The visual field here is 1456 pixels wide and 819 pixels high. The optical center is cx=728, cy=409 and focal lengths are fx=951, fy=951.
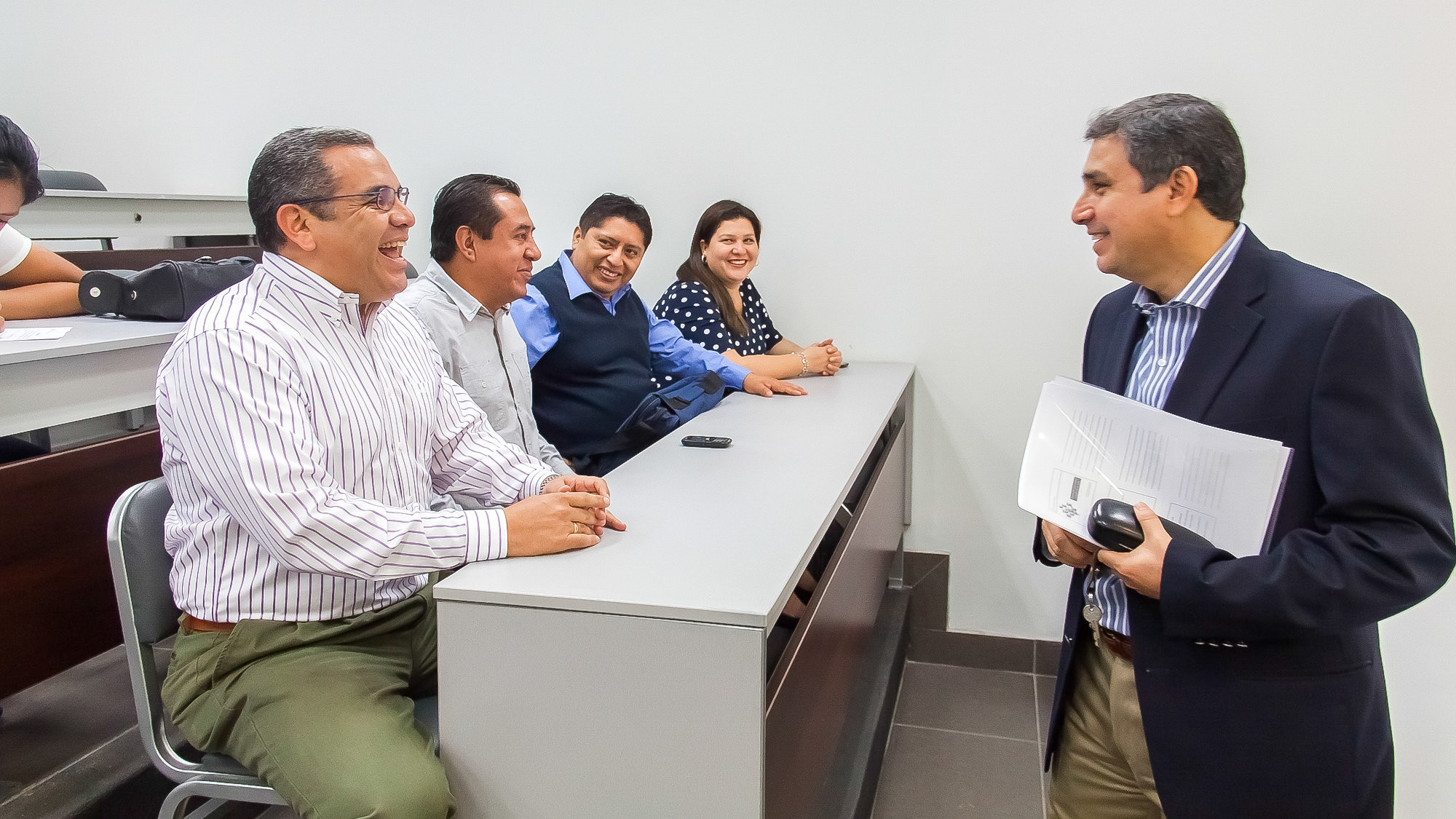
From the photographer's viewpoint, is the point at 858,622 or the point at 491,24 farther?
the point at 491,24

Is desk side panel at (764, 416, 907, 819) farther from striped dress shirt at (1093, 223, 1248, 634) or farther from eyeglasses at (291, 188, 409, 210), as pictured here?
eyeglasses at (291, 188, 409, 210)

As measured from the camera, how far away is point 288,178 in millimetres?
1517

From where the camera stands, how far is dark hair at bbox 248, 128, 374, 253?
59.7 inches

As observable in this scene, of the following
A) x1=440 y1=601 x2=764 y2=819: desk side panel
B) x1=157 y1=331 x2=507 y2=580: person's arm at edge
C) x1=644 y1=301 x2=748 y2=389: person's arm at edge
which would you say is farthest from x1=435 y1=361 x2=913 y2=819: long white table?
x1=644 y1=301 x2=748 y2=389: person's arm at edge

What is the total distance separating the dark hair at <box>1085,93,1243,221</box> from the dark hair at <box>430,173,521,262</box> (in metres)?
1.45

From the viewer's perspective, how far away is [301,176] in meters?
1.52

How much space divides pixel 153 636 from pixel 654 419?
4.06ft

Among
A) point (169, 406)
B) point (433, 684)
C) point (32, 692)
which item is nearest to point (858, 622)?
point (433, 684)

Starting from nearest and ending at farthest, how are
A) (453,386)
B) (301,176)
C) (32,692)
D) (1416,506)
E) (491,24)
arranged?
(1416,506) < (301,176) < (453,386) < (32,692) < (491,24)

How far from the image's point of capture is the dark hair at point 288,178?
152cm

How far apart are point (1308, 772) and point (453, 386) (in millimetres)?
1562

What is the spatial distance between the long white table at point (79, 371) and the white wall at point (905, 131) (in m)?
1.51

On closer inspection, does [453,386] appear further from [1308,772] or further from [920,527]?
[920,527]

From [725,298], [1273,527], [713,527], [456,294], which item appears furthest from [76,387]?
[1273,527]
